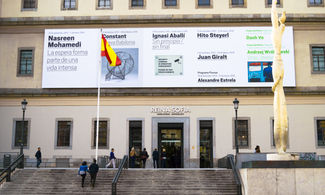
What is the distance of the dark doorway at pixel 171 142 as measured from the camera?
2886cm

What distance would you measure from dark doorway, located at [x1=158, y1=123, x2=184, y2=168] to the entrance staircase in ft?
22.0

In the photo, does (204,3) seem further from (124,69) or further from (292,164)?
(292,164)

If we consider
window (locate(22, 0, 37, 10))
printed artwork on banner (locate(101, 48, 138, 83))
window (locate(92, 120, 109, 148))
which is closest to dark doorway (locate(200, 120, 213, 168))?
printed artwork on banner (locate(101, 48, 138, 83))

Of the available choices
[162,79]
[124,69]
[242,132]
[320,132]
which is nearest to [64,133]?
[124,69]

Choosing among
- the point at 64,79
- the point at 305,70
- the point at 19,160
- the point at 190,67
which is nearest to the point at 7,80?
the point at 64,79

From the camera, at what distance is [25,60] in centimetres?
2986

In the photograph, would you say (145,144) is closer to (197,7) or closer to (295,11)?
(197,7)

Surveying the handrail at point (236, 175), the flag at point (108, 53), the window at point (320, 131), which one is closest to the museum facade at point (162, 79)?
the window at point (320, 131)

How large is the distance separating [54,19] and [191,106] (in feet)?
39.8

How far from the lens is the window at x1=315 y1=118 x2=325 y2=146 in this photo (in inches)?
1094

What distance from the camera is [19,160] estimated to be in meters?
22.8

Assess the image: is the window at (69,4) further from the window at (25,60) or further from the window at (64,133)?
the window at (64,133)

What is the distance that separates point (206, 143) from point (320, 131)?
805cm

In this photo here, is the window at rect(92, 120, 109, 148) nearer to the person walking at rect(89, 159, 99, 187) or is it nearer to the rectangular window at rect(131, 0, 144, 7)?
the person walking at rect(89, 159, 99, 187)
